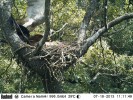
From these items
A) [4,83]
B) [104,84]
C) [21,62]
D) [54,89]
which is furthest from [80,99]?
[104,84]

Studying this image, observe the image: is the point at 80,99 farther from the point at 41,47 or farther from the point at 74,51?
the point at 41,47

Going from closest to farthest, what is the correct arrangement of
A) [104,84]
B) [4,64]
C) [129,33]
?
[4,64], [104,84], [129,33]

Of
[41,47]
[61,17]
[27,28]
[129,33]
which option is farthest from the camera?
[129,33]

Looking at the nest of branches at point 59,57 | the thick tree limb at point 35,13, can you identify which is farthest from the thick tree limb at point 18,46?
the thick tree limb at point 35,13

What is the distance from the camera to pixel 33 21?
17.1 ft

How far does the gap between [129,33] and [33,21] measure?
13096 mm
